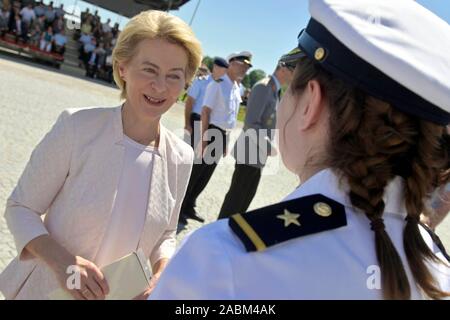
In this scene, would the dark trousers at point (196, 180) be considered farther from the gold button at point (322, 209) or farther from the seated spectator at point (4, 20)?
the seated spectator at point (4, 20)

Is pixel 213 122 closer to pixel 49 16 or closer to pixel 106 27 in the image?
pixel 49 16

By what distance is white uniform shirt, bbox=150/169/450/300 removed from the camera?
0.77 metres

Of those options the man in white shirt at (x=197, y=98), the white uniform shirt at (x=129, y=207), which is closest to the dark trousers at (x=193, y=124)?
the man in white shirt at (x=197, y=98)

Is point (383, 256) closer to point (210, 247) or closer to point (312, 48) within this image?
point (210, 247)

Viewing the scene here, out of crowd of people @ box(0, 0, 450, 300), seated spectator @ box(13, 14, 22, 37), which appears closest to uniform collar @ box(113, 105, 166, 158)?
crowd of people @ box(0, 0, 450, 300)

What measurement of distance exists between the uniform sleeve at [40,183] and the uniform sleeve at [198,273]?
1.07m

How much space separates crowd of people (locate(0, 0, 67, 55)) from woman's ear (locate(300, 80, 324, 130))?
72.5 feet

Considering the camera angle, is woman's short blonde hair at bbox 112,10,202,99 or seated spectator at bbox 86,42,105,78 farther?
seated spectator at bbox 86,42,105,78

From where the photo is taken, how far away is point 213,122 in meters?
5.32

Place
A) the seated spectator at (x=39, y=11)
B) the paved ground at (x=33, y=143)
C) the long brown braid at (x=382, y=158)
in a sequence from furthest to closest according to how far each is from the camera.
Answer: the seated spectator at (x=39, y=11) → the paved ground at (x=33, y=143) → the long brown braid at (x=382, y=158)

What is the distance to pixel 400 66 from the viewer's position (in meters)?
0.85

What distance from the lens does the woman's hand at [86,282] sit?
1.57m

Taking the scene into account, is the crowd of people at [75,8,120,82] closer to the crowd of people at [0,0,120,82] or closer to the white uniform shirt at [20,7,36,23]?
the crowd of people at [0,0,120,82]

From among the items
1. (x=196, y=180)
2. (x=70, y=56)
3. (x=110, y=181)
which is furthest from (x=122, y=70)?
(x=70, y=56)
